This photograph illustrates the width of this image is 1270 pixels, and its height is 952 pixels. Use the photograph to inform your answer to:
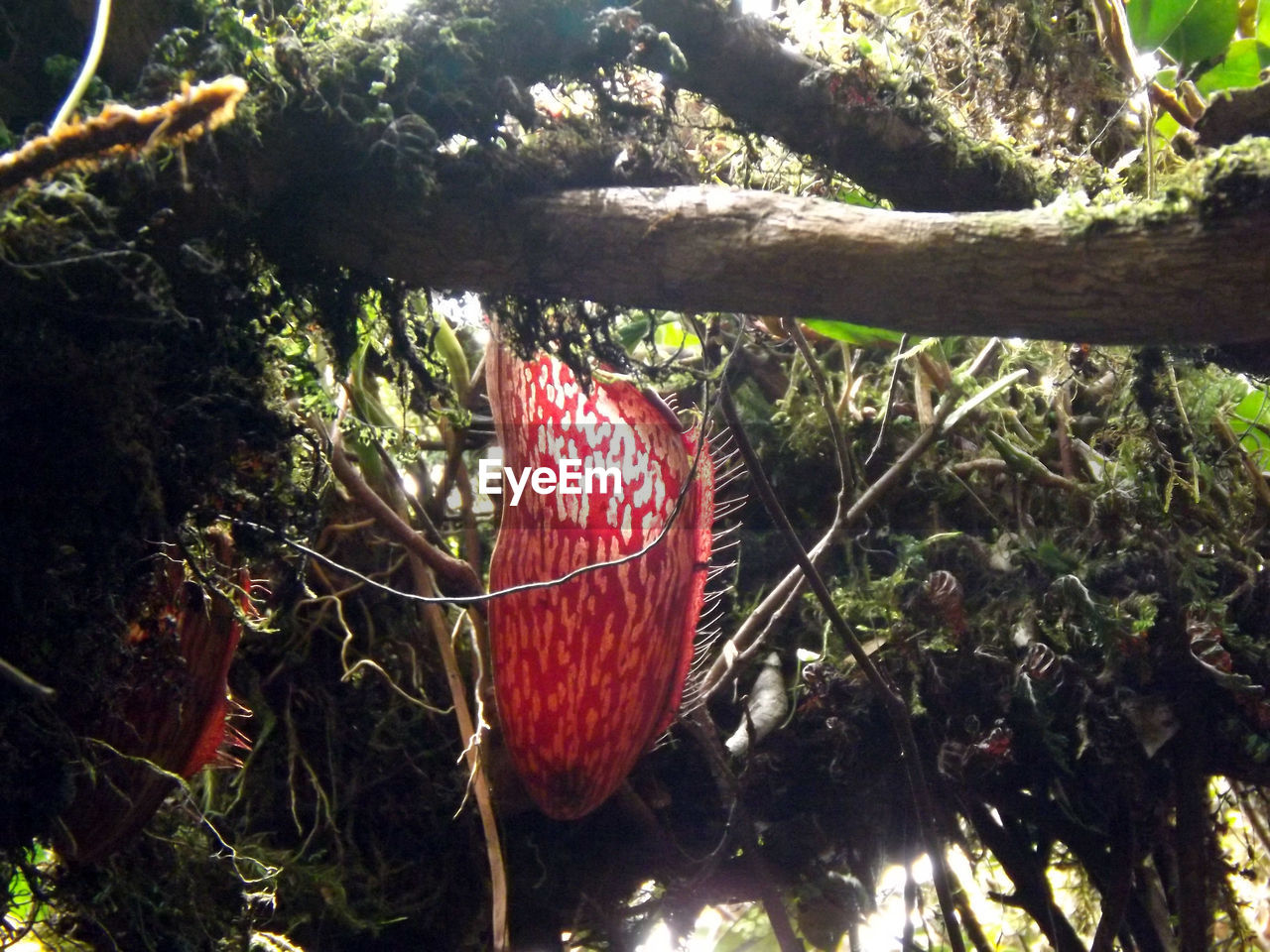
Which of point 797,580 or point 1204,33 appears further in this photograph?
point 797,580

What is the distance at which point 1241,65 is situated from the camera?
96 cm

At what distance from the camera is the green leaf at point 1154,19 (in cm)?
93

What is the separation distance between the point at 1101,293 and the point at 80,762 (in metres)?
0.75

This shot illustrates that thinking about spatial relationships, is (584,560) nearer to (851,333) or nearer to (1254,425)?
(851,333)

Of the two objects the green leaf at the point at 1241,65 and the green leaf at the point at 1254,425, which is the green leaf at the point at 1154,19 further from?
the green leaf at the point at 1254,425

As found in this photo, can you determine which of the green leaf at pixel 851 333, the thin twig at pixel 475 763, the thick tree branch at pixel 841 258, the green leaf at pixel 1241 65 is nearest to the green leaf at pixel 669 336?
the green leaf at pixel 851 333

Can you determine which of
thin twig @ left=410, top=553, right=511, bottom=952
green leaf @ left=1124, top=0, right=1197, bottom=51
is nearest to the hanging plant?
thin twig @ left=410, top=553, right=511, bottom=952

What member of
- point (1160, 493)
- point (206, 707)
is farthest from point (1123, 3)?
point (206, 707)

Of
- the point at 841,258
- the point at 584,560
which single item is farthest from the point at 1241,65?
the point at 584,560

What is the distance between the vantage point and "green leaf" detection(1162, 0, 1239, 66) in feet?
3.01

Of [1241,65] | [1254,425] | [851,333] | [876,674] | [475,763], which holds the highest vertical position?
[1241,65]

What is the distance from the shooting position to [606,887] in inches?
48.4

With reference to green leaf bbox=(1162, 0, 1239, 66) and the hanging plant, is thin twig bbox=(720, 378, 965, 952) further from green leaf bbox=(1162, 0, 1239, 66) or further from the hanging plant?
green leaf bbox=(1162, 0, 1239, 66)

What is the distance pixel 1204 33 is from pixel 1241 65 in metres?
0.07
